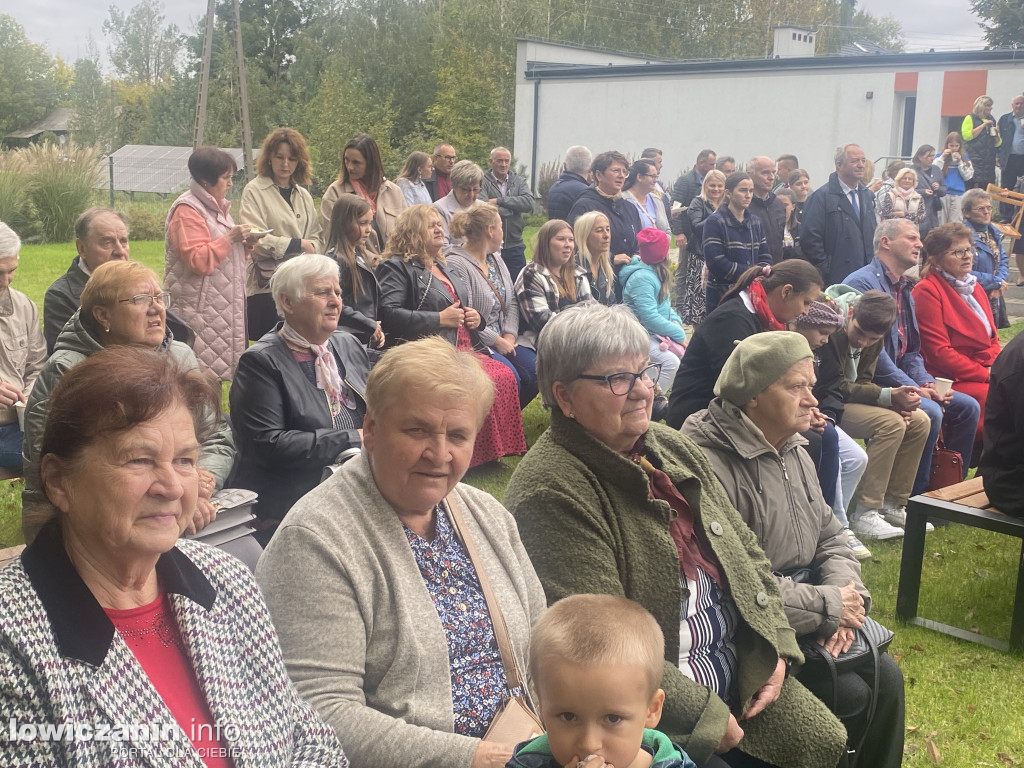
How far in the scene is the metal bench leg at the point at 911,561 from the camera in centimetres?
469

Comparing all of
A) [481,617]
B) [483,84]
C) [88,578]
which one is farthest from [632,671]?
[483,84]

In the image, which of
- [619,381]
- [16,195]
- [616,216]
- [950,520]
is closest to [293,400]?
[619,381]

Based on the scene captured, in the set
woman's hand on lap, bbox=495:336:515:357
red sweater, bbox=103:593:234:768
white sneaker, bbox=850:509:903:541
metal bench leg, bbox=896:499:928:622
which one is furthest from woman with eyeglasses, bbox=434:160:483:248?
red sweater, bbox=103:593:234:768

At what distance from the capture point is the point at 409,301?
21.2 ft

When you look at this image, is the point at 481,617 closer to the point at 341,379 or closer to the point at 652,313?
the point at 341,379

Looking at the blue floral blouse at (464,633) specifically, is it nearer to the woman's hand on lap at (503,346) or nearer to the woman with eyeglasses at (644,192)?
the woman's hand on lap at (503,346)

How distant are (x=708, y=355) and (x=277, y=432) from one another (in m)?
2.28

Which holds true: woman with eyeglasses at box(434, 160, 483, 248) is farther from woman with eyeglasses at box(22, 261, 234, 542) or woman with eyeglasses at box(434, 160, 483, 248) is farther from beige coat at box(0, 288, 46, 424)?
woman with eyeglasses at box(22, 261, 234, 542)

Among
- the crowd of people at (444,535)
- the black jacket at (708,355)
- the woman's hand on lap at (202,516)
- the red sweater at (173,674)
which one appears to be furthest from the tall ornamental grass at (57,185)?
the red sweater at (173,674)

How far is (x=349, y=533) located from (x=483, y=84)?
39025 mm

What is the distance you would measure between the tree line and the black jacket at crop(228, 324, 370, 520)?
30.7 m

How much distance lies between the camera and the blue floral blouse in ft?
7.52

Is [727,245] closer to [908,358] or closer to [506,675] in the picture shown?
[908,358]

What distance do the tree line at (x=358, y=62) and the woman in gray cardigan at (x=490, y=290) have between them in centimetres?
2776
